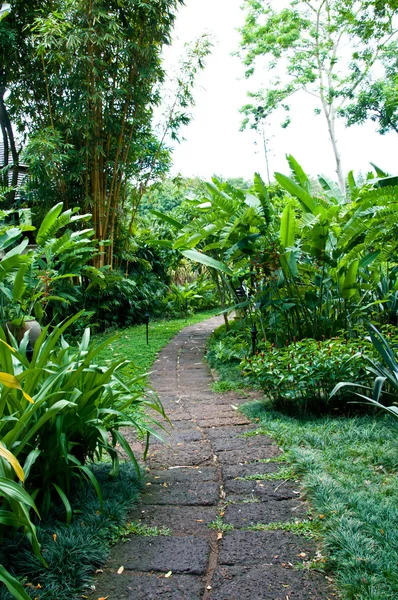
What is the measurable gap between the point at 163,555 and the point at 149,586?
0.16 meters

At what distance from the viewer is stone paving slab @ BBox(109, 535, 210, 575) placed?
1.59 m

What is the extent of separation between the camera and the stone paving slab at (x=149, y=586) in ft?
4.76

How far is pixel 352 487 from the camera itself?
2.00 m

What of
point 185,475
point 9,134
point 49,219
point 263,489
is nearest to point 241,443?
point 185,475

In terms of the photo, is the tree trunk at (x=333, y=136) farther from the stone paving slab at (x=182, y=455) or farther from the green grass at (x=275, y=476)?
the green grass at (x=275, y=476)

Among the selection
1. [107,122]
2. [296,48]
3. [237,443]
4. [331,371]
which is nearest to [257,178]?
[331,371]

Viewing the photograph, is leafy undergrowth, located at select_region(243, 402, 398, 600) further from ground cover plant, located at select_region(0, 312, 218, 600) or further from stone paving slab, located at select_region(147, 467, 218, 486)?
ground cover plant, located at select_region(0, 312, 218, 600)

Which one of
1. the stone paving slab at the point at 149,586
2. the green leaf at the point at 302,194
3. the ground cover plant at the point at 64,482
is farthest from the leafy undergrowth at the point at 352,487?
the green leaf at the point at 302,194

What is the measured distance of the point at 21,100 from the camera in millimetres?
7520

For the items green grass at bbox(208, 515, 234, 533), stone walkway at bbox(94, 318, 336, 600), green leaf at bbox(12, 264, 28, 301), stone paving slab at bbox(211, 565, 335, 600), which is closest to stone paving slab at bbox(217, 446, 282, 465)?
stone walkway at bbox(94, 318, 336, 600)

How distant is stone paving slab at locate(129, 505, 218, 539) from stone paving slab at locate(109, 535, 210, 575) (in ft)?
0.23

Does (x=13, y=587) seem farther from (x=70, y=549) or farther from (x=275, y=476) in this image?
(x=275, y=476)

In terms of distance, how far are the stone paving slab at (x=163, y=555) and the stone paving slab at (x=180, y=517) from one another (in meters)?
0.07

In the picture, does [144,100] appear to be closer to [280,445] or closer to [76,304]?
[76,304]
